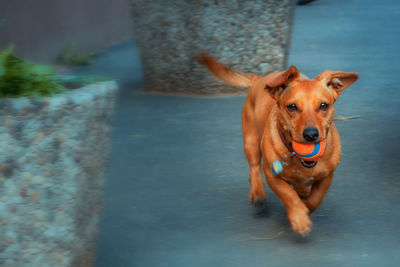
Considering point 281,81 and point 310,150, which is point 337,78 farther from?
point 310,150

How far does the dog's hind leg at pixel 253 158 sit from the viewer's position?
441 cm

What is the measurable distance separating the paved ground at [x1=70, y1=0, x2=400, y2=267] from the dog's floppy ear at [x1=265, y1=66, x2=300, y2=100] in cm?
96

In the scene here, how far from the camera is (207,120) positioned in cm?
667

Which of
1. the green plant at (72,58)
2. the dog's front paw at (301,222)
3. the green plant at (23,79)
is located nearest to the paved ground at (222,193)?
the dog's front paw at (301,222)

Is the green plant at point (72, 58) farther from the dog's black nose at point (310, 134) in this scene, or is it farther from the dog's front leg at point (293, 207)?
the dog's black nose at point (310, 134)

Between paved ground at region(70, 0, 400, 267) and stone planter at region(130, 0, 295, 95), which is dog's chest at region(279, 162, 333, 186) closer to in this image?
paved ground at region(70, 0, 400, 267)

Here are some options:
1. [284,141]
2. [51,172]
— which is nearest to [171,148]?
[284,141]

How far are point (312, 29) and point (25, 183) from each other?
1132cm

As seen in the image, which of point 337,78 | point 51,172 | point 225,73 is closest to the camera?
point 51,172

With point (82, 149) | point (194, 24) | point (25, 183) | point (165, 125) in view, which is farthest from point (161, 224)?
point (194, 24)

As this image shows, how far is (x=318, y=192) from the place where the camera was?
3.99 metres

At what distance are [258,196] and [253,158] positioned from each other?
1.20ft

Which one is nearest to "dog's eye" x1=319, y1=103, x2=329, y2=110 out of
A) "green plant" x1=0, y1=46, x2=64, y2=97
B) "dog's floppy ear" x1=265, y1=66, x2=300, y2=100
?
"dog's floppy ear" x1=265, y1=66, x2=300, y2=100

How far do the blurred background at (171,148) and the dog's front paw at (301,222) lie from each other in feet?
0.42
